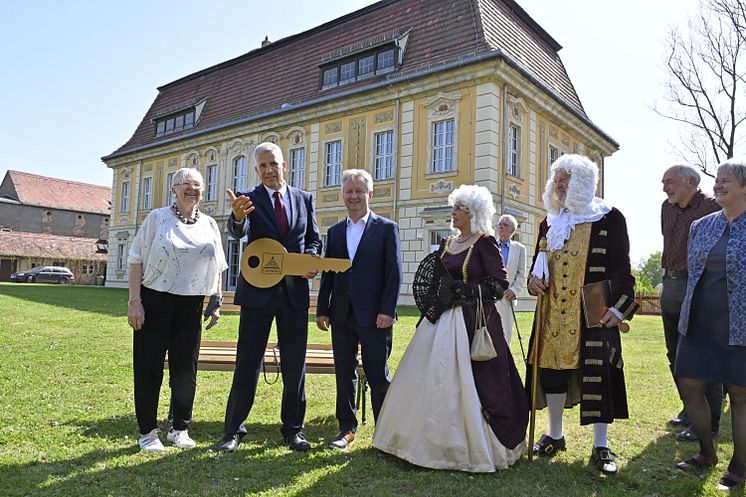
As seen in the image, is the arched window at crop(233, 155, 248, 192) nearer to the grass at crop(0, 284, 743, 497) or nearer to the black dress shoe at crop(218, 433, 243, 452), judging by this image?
the grass at crop(0, 284, 743, 497)

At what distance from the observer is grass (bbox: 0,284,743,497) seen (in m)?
3.22

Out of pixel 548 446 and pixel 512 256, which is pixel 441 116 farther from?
pixel 548 446

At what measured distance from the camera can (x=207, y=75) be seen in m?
29.2

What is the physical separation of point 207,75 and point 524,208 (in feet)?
60.9

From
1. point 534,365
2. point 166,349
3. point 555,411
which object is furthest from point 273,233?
point 555,411

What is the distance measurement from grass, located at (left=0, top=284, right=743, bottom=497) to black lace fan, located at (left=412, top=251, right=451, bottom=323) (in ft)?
2.13

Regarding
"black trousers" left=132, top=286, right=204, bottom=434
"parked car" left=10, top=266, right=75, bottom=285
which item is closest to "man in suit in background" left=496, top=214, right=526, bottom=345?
"black trousers" left=132, top=286, right=204, bottom=434

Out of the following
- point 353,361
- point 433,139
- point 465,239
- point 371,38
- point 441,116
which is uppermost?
point 371,38

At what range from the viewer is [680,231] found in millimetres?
4496

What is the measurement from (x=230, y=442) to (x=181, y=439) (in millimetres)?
348

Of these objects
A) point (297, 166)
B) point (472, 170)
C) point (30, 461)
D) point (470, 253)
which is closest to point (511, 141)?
point (472, 170)

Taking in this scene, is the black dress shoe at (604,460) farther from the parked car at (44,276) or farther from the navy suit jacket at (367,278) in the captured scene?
the parked car at (44,276)

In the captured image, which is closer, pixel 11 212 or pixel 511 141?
pixel 511 141

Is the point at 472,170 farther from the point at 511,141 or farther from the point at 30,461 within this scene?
the point at 30,461
